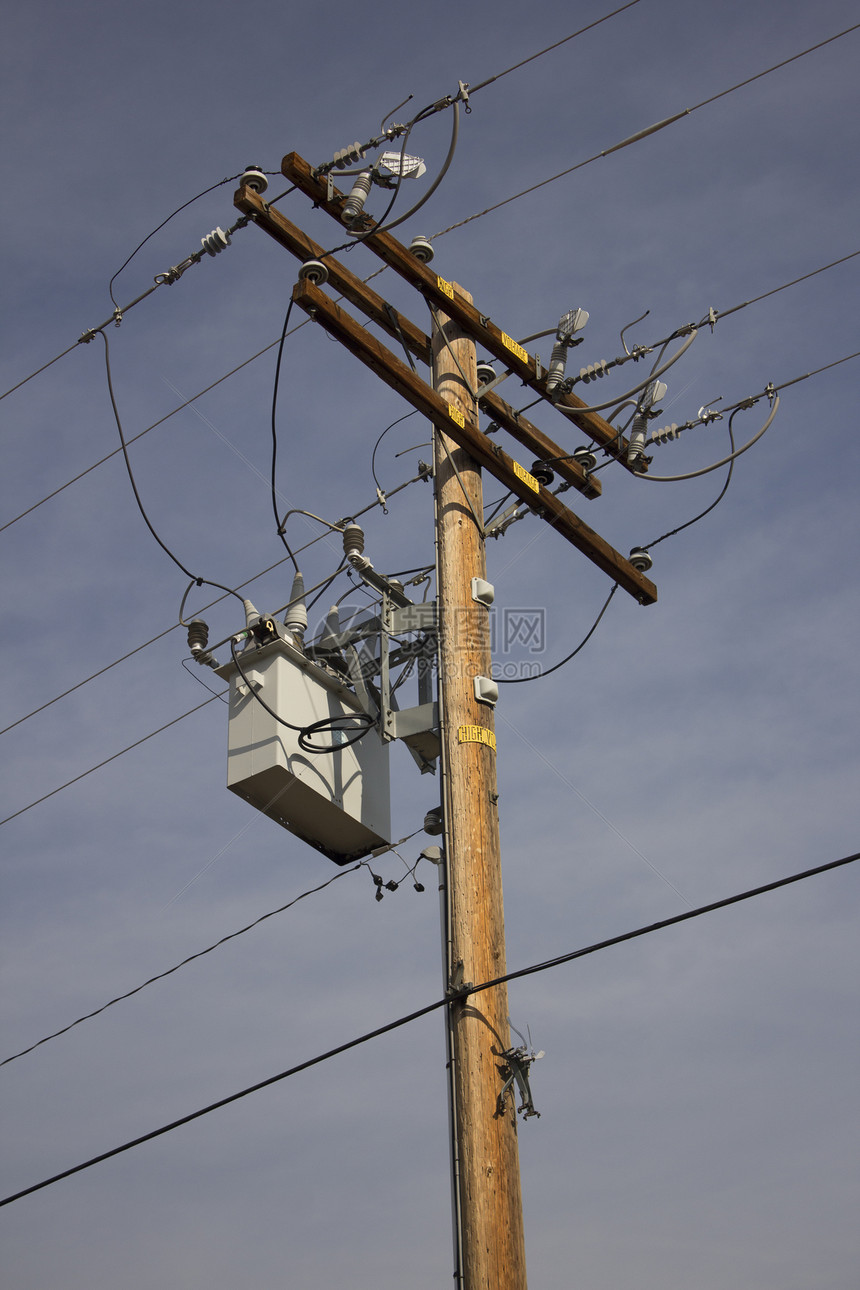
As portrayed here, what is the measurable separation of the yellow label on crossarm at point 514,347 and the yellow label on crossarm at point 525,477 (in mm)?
877

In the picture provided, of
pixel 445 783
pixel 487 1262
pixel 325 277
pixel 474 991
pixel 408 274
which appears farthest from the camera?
pixel 408 274

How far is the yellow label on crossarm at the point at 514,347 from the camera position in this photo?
853 centimetres

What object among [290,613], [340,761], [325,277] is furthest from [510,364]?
[340,761]

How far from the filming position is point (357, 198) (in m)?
7.64

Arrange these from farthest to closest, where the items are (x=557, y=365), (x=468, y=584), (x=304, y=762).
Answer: (x=557, y=365)
(x=304, y=762)
(x=468, y=584)

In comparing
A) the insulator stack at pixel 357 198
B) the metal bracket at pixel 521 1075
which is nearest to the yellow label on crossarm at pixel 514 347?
the insulator stack at pixel 357 198

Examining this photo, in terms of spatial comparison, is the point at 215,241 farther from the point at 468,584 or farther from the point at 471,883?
the point at 471,883

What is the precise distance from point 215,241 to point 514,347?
2012 mm

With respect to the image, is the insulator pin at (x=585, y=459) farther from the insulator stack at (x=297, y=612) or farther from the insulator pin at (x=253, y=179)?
the insulator pin at (x=253, y=179)

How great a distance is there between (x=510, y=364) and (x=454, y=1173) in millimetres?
5025

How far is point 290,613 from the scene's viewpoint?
878 centimetres

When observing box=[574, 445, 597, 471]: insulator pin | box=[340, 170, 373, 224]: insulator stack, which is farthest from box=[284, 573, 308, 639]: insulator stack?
box=[340, 170, 373, 224]: insulator stack

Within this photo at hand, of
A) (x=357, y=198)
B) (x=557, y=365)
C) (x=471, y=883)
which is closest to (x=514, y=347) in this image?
(x=557, y=365)

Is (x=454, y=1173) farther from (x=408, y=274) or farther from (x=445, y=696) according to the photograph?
(x=408, y=274)
